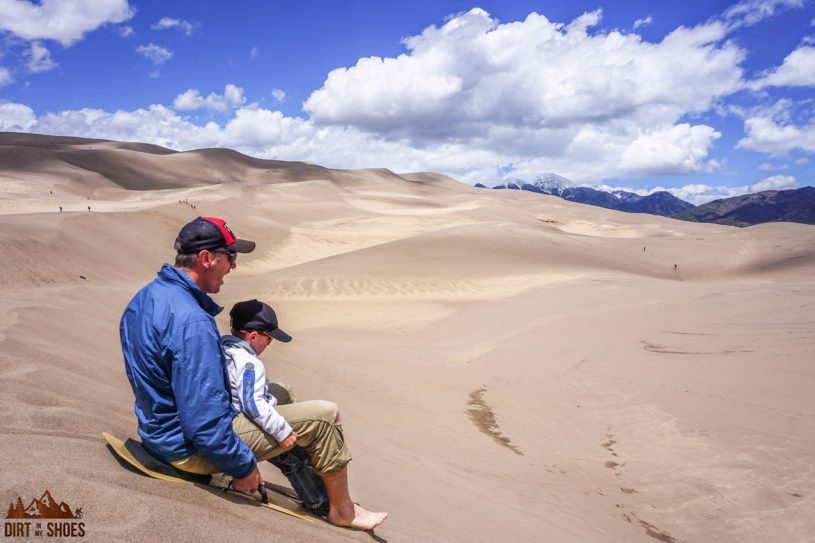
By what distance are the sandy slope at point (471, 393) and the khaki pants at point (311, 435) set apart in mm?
273

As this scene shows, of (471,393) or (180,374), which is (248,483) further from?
(471,393)

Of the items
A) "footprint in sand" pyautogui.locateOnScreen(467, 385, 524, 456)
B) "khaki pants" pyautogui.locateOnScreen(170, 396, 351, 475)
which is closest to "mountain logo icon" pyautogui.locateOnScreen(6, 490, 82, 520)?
"khaki pants" pyautogui.locateOnScreen(170, 396, 351, 475)

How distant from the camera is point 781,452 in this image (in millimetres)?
5949

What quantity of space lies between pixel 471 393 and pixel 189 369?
7162mm

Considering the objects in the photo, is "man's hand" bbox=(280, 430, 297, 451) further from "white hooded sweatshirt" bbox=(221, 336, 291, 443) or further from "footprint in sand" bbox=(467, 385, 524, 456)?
"footprint in sand" bbox=(467, 385, 524, 456)

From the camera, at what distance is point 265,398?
2.70 meters

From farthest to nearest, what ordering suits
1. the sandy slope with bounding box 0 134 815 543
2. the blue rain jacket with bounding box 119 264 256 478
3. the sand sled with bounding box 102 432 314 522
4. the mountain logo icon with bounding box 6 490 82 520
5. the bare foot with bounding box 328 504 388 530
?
the bare foot with bounding box 328 504 388 530 < the sandy slope with bounding box 0 134 815 543 < the sand sled with bounding box 102 432 314 522 < the blue rain jacket with bounding box 119 264 256 478 < the mountain logo icon with bounding box 6 490 82 520

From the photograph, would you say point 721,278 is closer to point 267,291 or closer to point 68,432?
point 267,291

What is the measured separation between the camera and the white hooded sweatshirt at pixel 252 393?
2588mm

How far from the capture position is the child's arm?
2584 millimetres

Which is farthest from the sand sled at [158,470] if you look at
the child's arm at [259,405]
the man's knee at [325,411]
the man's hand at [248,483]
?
the man's knee at [325,411]

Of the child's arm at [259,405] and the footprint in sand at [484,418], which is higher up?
the child's arm at [259,405]

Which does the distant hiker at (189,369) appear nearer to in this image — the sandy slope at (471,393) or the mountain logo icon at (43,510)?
the sandy slope at (471,393)

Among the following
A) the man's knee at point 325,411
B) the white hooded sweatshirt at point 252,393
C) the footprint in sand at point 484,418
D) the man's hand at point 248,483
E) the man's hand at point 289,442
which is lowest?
the footprint in sand at point 484,418
